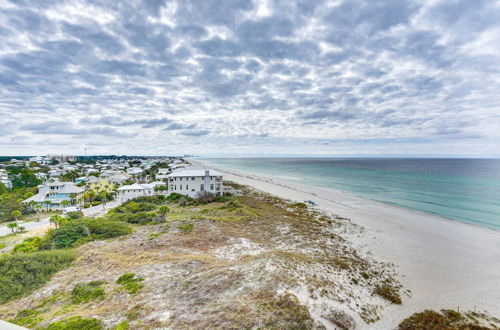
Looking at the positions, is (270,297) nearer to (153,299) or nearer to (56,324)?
(153,299)

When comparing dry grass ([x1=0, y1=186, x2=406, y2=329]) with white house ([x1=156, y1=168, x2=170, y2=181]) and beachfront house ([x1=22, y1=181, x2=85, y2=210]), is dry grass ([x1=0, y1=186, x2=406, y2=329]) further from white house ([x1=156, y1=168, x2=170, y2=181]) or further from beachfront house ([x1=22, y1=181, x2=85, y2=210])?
white house ([x1=156, y1=168, x2=170, y2=181])

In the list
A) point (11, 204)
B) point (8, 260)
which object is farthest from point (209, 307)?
point (11, 204)

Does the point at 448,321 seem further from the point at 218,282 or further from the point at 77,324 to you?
the point at 77,324

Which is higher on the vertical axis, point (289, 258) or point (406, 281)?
point (289, 258)

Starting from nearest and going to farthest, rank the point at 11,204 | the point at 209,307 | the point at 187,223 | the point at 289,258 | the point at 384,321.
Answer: the point at 209,307, the point at 384,321, the point at 289,258, the point at 187,223, the point at 11,204

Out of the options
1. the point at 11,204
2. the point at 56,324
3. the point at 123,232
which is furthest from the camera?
the point at 11,204

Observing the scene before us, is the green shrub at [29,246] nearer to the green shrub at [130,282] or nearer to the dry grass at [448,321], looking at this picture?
the green shrub at [130,282]

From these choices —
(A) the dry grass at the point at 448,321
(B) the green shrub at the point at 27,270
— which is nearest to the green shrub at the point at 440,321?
(A) the dry grass at the point at 448,321
